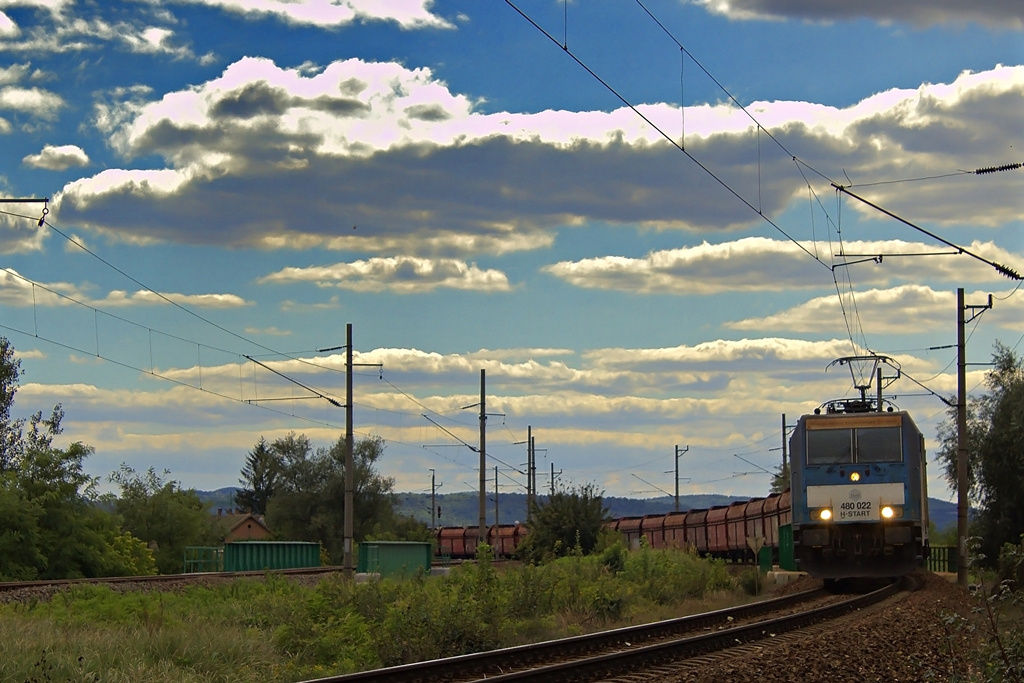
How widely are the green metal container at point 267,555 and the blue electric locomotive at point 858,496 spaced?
2278cm

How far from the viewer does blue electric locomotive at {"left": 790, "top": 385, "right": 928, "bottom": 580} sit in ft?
90.7

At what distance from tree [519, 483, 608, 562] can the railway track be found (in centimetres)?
1707

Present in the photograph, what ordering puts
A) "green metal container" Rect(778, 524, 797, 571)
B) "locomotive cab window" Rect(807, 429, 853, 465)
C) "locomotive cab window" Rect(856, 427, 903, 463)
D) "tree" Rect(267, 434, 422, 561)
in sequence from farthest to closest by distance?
"tree" Rect(267, 434, 422, 561) < "green metal container" Rect(778, 524, 797, 571) < "locomotive cab window" Rect(807, 429, 853, 465) < "locomotive cab window" Rect(856, 427, 903, 463)

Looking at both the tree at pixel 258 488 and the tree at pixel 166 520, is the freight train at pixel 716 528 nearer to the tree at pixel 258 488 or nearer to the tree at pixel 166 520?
the tree at pixel 166 520

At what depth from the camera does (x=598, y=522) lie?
4212 centimetres

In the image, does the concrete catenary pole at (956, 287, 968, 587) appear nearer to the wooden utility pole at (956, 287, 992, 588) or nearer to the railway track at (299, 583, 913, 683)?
the wooden utility pole at (956, 287, 992, 588)

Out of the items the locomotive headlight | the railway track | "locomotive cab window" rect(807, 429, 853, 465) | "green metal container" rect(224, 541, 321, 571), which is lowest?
"green metal container" rect(224, 541, 321, 571)

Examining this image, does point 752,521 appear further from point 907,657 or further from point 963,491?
point 907,657

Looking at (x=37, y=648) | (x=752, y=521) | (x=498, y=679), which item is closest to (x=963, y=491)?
(x=752, y=521)

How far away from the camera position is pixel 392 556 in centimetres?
4303

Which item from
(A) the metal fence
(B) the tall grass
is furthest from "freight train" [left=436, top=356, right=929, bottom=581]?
(A) the metal fence

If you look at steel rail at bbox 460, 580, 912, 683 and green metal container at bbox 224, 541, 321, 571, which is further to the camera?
green metal container at bbox 224, 541, 321, 571

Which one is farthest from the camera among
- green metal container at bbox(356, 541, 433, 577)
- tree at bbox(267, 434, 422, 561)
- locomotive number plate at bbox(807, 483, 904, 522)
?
tree at bbox(267, 434, 422, 561)

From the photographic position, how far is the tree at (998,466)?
4319cm
